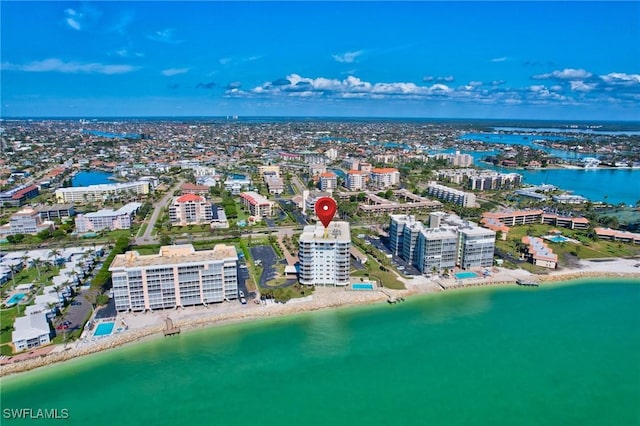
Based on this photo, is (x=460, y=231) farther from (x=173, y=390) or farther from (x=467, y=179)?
(x=467, y=179)

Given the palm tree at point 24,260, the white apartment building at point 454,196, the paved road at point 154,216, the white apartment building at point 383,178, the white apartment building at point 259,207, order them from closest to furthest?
the palm tree at point 24,260, the paved road at point 154,216, the white apartment building at point 259,207, the white apartment building at point 454,196, the white apartment building at point 383,178

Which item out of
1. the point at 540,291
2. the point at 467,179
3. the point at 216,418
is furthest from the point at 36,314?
the point at 467,179

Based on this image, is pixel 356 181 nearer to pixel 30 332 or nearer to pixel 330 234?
pixel 330 234

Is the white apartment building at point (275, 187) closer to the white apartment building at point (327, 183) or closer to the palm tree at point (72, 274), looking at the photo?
the white apartment building at point (327, 183)

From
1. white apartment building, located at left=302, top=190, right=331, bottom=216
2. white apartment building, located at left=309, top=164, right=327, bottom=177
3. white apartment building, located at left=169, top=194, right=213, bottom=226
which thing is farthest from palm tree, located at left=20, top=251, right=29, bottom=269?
white apartment building, located at left=309, top=164, right=327, bottom=177

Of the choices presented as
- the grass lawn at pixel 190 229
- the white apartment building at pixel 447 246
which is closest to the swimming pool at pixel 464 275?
the white apartment building at pixel 447 246

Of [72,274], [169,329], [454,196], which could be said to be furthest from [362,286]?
[454,196]
